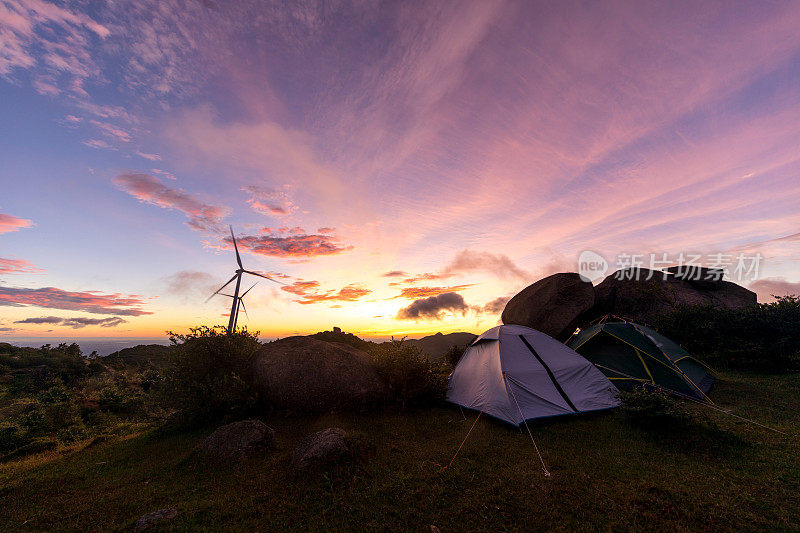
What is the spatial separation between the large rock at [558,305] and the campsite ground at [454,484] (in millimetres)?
11038

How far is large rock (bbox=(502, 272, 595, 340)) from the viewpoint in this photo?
21781mm

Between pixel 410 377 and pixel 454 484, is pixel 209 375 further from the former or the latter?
pixel 454 484

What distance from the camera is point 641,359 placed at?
13875 mm

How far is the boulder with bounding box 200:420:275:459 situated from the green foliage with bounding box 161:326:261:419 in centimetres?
275

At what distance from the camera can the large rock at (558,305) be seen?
71.5 feet

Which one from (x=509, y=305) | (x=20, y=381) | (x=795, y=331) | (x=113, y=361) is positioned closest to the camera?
(x=795, y=331)

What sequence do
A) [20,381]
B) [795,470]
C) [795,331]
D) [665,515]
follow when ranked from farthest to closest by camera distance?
[20,381] < [795,331] < [795,470] < [665,515]

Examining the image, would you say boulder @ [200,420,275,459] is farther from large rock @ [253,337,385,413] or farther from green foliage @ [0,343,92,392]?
green foliage @ [0,343,92,392]

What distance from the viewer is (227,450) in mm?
8805

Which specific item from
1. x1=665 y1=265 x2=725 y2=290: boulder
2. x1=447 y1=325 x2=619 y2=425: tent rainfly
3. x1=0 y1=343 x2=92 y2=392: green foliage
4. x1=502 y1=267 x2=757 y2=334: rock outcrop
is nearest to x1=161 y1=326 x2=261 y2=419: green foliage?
x1=447 y1=325 x2=619 y2=425: tent rainfly

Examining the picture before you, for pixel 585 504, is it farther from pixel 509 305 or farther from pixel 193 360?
pixel 509 305

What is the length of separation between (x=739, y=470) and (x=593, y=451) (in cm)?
311

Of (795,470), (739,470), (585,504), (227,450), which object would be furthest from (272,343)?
(795,470)

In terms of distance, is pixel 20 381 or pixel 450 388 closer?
pixel 450 388
